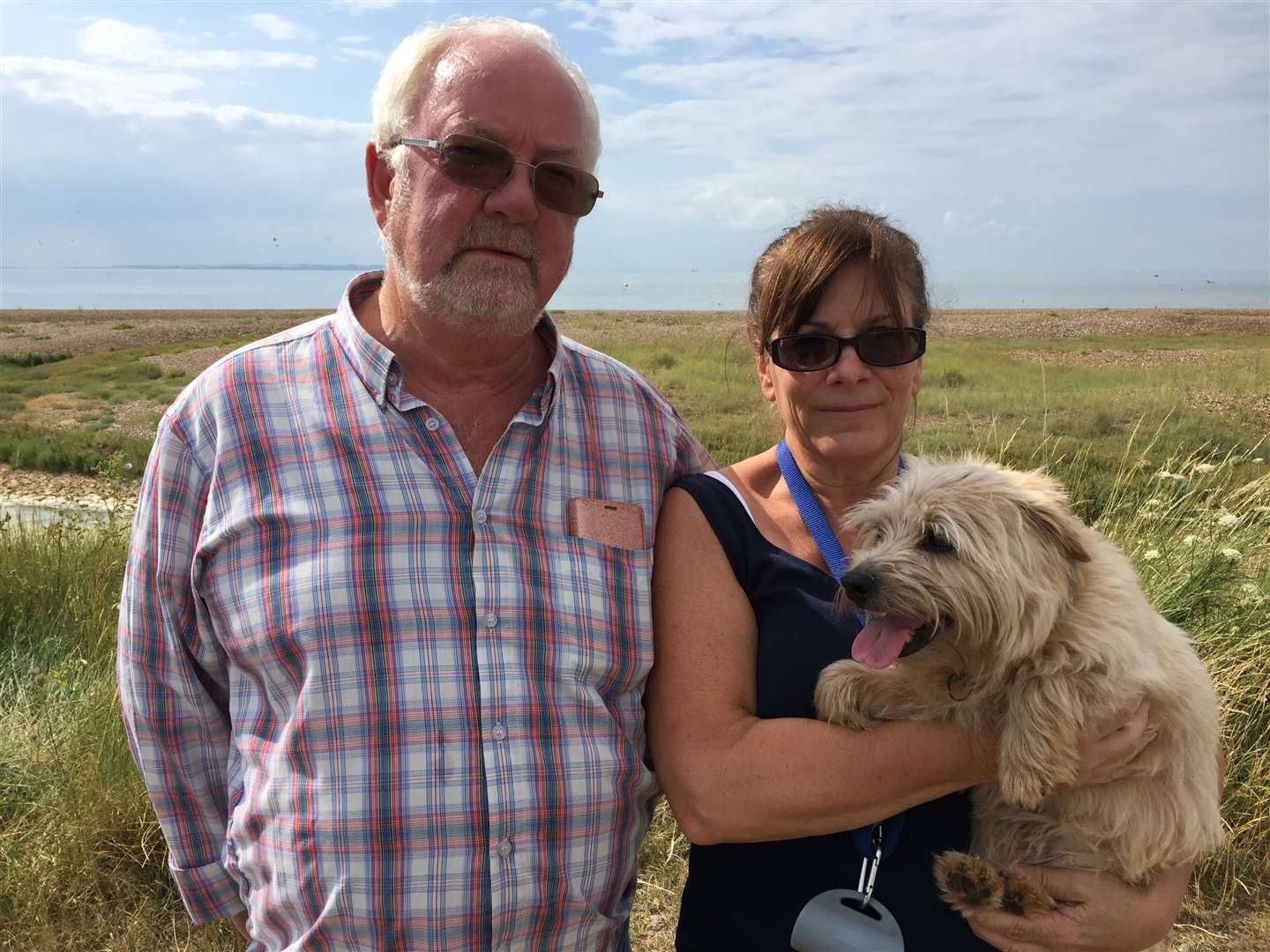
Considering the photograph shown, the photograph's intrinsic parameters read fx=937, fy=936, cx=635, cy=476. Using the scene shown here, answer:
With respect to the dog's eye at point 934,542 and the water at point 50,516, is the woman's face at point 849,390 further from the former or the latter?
the water at point 50,516

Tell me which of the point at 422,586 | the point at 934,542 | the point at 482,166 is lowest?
the point at 422,586

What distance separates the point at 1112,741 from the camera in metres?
2.67

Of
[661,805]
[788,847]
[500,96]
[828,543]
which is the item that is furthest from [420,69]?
[661,805]

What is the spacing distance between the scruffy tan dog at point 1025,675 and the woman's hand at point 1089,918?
0.04 meters

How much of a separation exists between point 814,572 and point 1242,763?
4187mm

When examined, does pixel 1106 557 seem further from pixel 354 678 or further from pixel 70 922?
pixel 70 922

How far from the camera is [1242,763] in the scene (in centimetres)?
545

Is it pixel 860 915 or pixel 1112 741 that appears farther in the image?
pixel 1112 741

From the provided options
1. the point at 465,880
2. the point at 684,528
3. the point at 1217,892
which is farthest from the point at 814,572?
the point at 1217,892

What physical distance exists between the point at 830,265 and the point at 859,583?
1.02m

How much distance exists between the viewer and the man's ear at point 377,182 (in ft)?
10.0

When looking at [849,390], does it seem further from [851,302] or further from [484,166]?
[484,166]

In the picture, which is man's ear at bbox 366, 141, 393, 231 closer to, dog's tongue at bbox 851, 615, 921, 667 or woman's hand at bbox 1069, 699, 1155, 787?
dog's tongue at bbox 851, 615, 921, 667

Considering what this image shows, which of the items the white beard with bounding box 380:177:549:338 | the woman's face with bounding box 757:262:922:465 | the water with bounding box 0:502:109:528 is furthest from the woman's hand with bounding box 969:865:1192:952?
the water with bounding box 0:502:109:528
